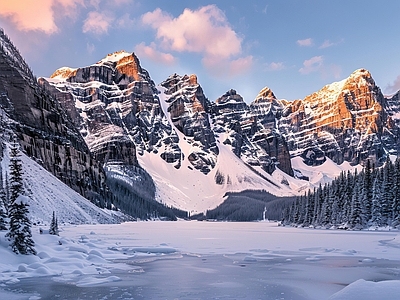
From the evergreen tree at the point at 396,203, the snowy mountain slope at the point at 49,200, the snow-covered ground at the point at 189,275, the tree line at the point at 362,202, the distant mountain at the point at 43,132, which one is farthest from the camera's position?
the distant mountain at the point at 43,132

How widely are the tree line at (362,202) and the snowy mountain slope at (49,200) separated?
197ft

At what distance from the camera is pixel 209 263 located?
28578 mm

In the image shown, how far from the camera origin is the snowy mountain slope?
83500 millimetres

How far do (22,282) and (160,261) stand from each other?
11609 mm

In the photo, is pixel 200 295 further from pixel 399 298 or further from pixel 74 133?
pixel 74 133

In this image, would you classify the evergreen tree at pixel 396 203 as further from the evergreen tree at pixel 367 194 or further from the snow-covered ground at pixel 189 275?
the snow-covered ground at pixel 189 275

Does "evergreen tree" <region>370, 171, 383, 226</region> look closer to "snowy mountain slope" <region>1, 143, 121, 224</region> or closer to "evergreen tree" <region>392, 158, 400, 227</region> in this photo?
"evergreen tree" <region>392, 158, 400, 227</region>

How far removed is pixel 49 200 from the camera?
91.1 metres

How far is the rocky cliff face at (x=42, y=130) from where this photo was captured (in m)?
119

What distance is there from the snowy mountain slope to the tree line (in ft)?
197

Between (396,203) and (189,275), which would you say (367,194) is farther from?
(189,275)

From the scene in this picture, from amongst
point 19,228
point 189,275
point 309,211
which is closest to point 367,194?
point 309,211

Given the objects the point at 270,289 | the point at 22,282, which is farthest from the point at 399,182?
the point at 22,282

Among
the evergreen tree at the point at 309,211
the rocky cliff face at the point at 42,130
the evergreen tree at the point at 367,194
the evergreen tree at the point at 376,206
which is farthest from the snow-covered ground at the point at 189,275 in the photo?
the rocky cliff face at the point at 42,130
